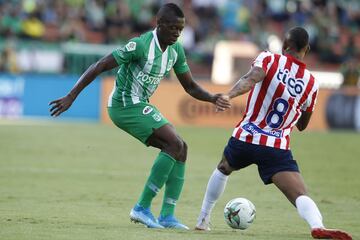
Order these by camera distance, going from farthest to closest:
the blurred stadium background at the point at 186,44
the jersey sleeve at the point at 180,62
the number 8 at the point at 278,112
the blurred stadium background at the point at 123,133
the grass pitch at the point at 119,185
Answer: the blurred stadium background at the point at 186,44 → the blurred stadium background at the point at 123,133 → the jersey sleeve at the point at 180,62 → the grass pitch at the point at 119,185 → the number 8 at the point at 278,112

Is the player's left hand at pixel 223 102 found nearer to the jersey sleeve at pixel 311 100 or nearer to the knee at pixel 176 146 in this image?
the jersey sleeve at pixel 311 100

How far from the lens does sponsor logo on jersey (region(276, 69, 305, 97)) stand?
8844 mm

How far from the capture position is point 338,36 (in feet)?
121

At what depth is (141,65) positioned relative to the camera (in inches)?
379

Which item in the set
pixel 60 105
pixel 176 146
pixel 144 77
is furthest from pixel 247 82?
pixel 60 105

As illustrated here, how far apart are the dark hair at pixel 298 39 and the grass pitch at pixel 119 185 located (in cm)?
185

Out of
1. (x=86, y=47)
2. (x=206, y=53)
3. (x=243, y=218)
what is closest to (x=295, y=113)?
(x=243, y=218)

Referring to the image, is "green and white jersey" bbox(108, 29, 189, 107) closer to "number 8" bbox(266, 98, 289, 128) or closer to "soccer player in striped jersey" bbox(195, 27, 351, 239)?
"soccer player in striped jersey" bbox(195, 27, 351, 239)

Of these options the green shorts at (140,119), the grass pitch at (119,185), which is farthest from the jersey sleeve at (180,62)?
the grass pitch at (119,185)

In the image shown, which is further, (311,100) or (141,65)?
(141,65)

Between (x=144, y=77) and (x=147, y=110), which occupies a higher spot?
(x=144, y=77)

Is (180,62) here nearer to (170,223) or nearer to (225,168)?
(225,168)

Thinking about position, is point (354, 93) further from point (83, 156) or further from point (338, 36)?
point (83, 156)

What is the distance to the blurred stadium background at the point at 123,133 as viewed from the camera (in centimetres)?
1084
